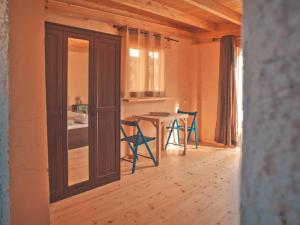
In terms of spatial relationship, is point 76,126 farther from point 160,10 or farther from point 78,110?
point 160,10

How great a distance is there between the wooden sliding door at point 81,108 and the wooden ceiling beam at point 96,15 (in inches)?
32.1

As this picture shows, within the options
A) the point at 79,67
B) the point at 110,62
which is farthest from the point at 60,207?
the point at 110,62

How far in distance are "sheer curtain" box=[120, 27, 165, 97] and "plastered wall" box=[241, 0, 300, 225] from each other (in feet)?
12.6

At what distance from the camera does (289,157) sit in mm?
280

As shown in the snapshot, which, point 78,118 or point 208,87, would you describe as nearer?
point 78,118

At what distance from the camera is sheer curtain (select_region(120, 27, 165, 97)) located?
408 centimetres

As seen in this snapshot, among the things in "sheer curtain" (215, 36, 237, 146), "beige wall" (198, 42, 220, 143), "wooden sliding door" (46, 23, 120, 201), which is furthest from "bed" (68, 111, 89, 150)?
"beige wall" (198, 42, 220, 143)

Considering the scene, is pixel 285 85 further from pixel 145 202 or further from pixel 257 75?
pixel 145 202

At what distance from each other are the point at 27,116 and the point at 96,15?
2.79m

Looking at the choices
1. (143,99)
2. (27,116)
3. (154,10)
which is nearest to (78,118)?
(27,116)

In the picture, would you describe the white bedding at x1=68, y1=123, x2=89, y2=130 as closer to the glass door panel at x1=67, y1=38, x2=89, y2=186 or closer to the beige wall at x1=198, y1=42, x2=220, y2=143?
the glass door panel at x1=67, y1=38, x2=89, y2=186

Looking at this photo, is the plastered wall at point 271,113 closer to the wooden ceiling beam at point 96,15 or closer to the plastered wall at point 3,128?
the plastered wall at point 3,128

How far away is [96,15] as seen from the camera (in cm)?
370

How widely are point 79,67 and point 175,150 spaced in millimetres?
2728
